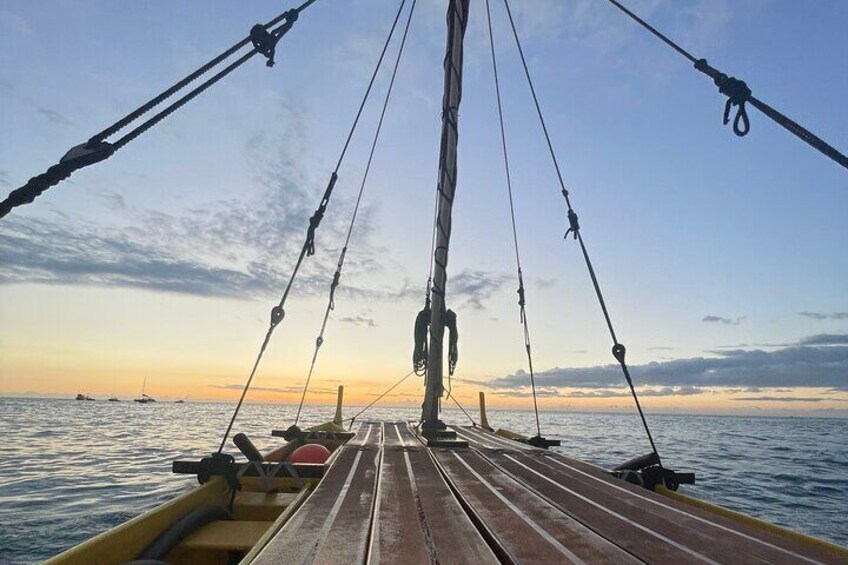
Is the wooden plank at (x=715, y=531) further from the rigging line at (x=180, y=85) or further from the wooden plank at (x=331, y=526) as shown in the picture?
the rigging line at (x=180, y=85)

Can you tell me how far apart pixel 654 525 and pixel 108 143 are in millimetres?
5927

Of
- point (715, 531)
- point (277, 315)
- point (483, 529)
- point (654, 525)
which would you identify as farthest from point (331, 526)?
point (277, 315)

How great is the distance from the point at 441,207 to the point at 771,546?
9.24 meters

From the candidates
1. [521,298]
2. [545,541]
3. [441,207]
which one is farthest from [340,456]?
[521,298]

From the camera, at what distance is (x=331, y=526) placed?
3.49 metres

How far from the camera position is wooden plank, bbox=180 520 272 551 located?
480 cm

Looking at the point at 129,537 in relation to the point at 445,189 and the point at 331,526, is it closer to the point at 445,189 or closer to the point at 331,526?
the point at 331,526

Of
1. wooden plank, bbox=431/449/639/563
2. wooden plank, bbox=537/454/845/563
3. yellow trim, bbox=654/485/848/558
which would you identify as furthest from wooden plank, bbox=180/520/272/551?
yellow trim, bbox=654/485/848/558

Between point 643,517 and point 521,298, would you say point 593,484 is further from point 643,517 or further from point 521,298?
point 521,298

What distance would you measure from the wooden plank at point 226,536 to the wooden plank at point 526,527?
7.55ft

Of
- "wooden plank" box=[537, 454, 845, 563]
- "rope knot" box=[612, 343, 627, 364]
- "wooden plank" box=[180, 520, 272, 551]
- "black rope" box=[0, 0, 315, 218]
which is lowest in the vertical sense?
"wooden plank" box=[180, 520, 272, 551]

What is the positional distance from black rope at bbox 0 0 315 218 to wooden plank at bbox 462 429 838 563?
5267 mm

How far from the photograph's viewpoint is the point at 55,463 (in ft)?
74.0

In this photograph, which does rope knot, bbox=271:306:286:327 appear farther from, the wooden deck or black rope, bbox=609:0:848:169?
black rope, bbox=609:0:848:169
